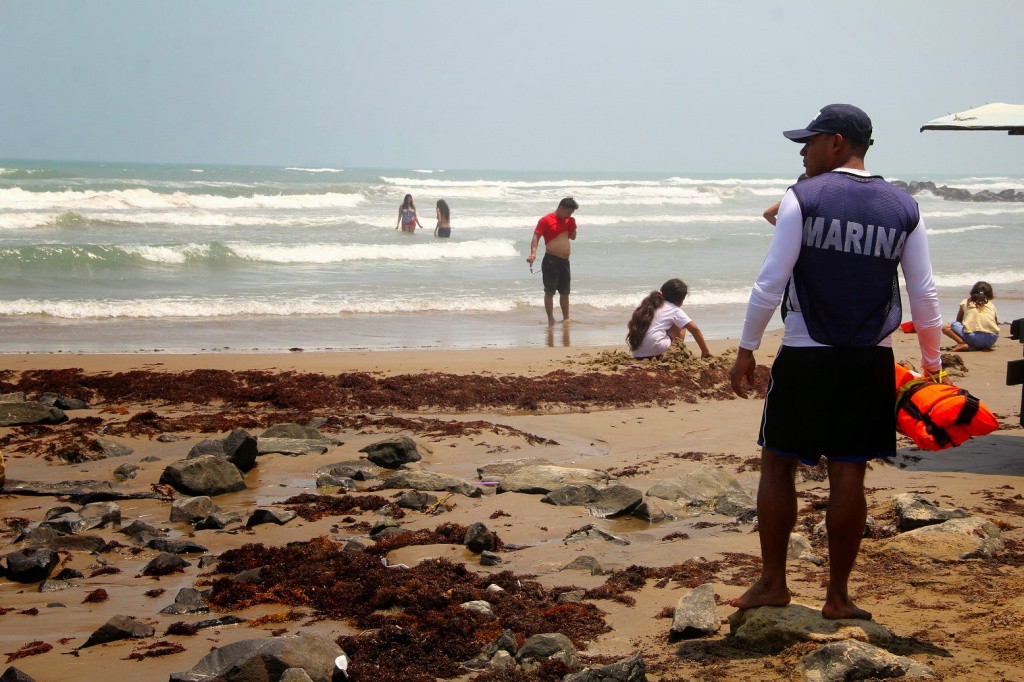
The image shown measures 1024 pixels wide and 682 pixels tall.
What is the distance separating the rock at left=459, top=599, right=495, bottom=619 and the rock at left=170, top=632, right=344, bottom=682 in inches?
28.2

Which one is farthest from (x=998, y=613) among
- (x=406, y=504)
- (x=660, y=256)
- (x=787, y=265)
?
(x=660, y=256)

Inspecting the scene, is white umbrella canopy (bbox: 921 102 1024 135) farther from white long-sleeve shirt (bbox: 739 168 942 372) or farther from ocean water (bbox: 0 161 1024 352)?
ocean water (bbox: 0 161 1024 352)

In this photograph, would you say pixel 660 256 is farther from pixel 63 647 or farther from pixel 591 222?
pixel 63 647

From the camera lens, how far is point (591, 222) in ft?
126

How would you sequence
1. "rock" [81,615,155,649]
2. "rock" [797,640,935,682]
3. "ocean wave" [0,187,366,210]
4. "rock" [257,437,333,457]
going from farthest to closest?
"ocean wave" [0,187,366,210] < "rock" [257,437,333,457] < "rock" [81,615,155,649] < "rock" [797,640,935,682]

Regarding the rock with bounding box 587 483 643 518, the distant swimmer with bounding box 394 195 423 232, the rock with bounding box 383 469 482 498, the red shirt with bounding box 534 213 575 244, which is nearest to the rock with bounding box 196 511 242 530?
the rock with bounding box 383 469 482 498

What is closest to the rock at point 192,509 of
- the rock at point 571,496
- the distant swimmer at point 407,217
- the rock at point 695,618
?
the rock at point 571,496

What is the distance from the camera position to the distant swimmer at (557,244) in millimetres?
13633

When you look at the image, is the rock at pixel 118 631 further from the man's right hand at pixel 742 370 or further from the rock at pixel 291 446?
the rock at pixel 291 446

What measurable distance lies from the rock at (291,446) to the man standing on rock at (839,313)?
15.4 feet

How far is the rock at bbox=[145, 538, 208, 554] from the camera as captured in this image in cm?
540

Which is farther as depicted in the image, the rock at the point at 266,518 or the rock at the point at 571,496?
the rock at the point at 571,496

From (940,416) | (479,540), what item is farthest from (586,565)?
(940,416)

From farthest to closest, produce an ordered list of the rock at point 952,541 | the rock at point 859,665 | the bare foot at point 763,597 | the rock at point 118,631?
the rock at point 952,541 → the rock at point 118,631 → the bare foot at point 763,597 → the rock at point 859,665
